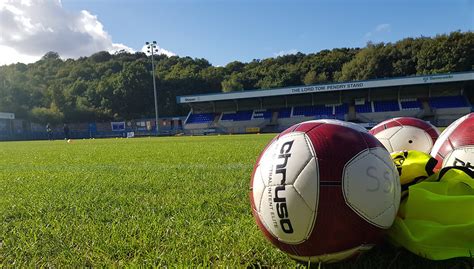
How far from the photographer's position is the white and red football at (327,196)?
1.80 metres

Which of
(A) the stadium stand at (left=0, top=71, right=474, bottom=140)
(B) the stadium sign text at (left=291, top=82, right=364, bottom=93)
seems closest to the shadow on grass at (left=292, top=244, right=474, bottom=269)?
(A) the stadium stand at (left=0, top=71, right=474, bottom=140)

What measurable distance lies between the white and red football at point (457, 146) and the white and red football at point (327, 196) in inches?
Result: 41.2

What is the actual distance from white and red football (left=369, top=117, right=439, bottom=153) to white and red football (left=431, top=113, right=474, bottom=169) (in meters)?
0.51

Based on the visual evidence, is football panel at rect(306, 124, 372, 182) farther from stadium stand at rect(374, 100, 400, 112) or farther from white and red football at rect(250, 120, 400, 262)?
stadium stand at rect(374, 100, 400, 112)

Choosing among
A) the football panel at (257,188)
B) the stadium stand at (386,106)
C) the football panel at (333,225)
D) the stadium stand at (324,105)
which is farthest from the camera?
the stadium stand at (386,106)

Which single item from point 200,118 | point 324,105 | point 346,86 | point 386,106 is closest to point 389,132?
point 346,86

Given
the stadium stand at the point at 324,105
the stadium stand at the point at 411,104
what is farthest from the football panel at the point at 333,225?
the stadium stand at the point at 411,104

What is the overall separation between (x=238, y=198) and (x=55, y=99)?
65.4m

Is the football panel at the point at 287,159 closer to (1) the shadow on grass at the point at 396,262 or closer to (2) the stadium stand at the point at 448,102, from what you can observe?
(1) the shadow on grass at the point at 396,262

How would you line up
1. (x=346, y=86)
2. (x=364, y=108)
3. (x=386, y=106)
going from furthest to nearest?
(x=364, y=108)
(x=386, y=106)
(x=346, y=86)

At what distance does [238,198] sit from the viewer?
141 inches

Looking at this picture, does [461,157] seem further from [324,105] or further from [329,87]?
[324,105]

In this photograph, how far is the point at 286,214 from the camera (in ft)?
6.02

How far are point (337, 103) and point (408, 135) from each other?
1542 inches
